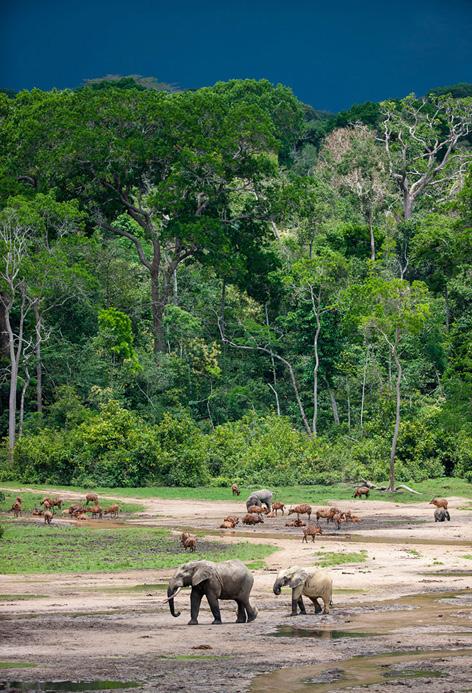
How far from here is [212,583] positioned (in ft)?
53.0

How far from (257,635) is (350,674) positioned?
114 inches

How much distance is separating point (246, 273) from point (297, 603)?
136 ft

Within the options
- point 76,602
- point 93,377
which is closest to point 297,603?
point 76,602

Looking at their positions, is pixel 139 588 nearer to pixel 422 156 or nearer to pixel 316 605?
pixel 316 605

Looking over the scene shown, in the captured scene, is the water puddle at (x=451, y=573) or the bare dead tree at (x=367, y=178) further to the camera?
the bare dead tree at (x=367, y=178)

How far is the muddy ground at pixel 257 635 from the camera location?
12086 mm

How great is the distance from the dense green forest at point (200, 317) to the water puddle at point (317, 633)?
30460mm

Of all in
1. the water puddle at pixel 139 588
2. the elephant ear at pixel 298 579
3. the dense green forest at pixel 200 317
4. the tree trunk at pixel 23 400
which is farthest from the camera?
the tree trunk at pixel 23 400

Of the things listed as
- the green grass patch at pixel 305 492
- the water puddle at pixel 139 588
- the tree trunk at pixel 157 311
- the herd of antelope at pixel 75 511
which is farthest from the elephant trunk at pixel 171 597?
the tree trunk at pixel 157 311

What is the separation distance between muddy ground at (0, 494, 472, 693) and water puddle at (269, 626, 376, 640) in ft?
0.05

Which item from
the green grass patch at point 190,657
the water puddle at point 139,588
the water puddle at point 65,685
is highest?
the water puddle at point 139,588

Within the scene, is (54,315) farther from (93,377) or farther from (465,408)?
(465,408)

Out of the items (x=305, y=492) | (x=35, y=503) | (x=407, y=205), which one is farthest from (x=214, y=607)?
(x=407, y=205)

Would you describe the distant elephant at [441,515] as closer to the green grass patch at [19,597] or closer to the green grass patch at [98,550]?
the green grass patch at [98,550]
